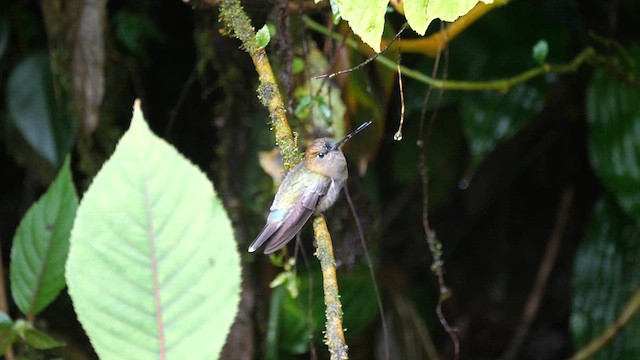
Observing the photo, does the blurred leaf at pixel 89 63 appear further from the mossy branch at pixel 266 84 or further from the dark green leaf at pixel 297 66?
the mossy branch at pixel 266 84

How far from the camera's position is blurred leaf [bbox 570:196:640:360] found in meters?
2.01

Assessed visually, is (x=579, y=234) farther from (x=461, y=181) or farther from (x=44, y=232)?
(x=44, y=232)

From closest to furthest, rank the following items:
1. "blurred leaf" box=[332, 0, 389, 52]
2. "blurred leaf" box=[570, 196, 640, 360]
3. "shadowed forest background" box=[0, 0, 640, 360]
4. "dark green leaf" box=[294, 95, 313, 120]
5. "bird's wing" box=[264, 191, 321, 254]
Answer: "blurred leaf" box=[332, 0, 389, 52] → "bird's wing" box=[264, 191, 321, 254] → "dark green leaf" box=[294, 95, 313, 120] → "shadowed forest background" box=[0, 0, 640, 360] → "blurred leaf" box=[570, 196, 640, 360]

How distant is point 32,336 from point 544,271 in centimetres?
187

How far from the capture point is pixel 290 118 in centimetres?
132

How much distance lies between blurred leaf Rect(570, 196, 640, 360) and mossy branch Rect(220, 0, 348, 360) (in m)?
1.40

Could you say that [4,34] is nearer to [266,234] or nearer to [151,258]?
[266,234]

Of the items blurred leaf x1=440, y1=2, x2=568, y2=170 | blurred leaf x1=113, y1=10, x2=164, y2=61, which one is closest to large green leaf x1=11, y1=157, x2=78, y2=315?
blurred leaf x1=113, y1=10, x2=164, y2=61

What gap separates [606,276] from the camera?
2080mm

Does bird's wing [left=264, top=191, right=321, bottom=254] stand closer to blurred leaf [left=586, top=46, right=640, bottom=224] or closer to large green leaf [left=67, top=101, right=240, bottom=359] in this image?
large green leaf [left=67, top=101, right=240, bottom=359]

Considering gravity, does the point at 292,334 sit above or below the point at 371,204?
below

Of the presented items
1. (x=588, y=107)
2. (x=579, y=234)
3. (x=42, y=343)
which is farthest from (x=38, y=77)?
(x=579, y=234)

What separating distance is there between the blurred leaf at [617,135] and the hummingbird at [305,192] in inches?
42.8

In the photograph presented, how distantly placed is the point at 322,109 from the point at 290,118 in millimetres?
112
